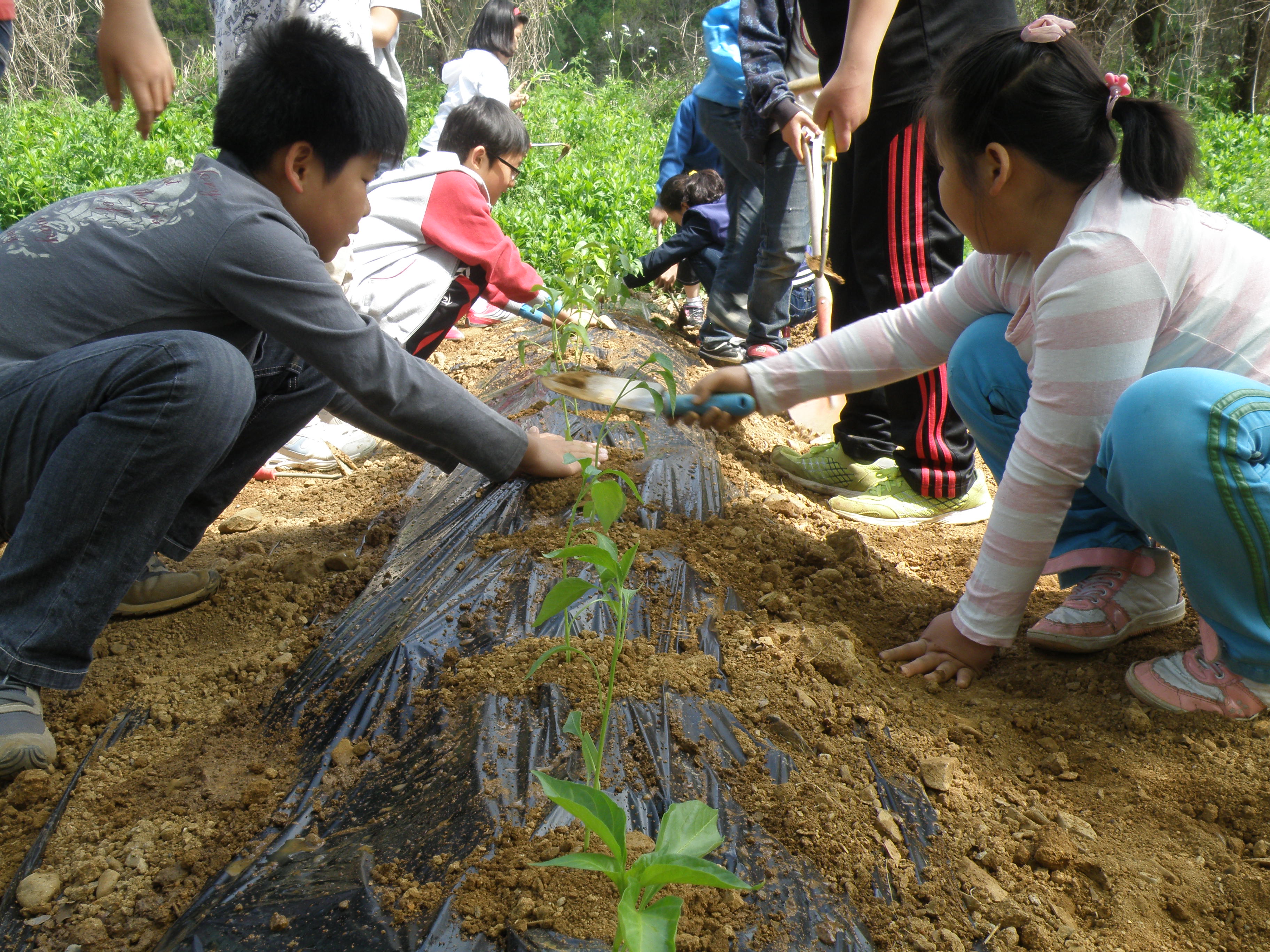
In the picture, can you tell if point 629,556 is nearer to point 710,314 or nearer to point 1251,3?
point 710,314

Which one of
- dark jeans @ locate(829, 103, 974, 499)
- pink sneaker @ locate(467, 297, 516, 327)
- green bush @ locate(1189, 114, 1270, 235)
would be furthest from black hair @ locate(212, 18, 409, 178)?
green bush @ locate(1189, 114, 1270, 235)

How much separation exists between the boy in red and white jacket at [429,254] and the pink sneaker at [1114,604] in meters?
2.05

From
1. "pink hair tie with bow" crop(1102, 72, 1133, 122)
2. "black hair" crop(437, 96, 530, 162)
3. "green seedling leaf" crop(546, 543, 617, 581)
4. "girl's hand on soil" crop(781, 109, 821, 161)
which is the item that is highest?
"pink hair tie with bow" crop(1102, 72, 1133, 122)

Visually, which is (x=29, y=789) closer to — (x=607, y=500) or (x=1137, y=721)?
(x=607, y=500)

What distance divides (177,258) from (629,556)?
995mm

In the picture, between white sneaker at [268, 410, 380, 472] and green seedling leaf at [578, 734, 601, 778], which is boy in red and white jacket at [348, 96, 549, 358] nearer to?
white sneaker at [268, 410, 380, 472]

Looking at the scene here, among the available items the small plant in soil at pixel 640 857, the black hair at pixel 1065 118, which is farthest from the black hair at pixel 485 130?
the small plant in soil at pixel 640 857

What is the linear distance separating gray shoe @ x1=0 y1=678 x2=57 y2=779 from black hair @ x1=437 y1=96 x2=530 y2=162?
2.48 metres

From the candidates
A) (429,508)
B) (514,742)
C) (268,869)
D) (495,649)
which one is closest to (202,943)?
(268,869)

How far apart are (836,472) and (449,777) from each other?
5.39 ft

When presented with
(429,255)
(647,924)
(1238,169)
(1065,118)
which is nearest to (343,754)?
(647,924)

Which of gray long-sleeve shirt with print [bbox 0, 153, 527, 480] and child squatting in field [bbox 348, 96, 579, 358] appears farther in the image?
child squatting in field [bbox 348, 96, 579, 358]

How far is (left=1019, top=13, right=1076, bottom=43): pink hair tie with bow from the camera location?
1379 millimetres

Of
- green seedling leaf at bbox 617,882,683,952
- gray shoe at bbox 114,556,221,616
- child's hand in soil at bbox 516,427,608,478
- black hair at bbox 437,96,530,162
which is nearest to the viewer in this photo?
green seedling leaf at bbox 617,882,683,952
